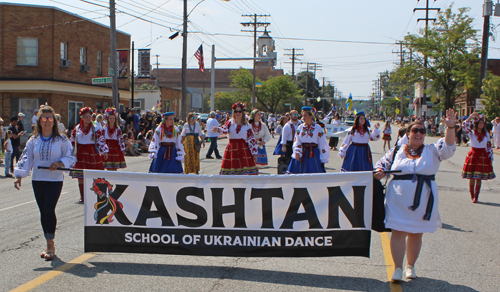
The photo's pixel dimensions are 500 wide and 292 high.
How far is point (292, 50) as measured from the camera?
78000 millimetres

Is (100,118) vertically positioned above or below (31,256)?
above

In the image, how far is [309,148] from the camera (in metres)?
8.95

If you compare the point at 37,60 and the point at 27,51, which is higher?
the point at 27,51

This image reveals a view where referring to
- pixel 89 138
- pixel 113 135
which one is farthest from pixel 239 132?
pixel 113 135

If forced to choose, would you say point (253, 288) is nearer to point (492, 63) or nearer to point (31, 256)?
point (31, 256)

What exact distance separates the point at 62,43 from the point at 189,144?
19596 mm

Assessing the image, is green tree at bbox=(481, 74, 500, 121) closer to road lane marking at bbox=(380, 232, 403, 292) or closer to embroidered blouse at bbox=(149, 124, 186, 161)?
embroidered blouse at bbox=(149, 124, 186, 161)

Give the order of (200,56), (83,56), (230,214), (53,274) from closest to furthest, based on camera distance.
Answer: (53,274) < (230,214) < (83,56) < (200,56)

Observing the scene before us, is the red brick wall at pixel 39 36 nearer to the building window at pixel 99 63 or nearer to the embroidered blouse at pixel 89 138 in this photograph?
the building window at pixel 99 63

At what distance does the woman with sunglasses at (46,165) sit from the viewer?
567 cm

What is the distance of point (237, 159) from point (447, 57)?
4470cm

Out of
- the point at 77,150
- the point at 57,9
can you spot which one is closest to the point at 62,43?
the point at 57,9

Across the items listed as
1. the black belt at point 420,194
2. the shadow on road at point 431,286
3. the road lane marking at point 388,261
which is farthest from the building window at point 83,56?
the shadow on road at point 431,286

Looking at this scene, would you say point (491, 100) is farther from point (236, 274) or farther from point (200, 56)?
point (236, 274)
